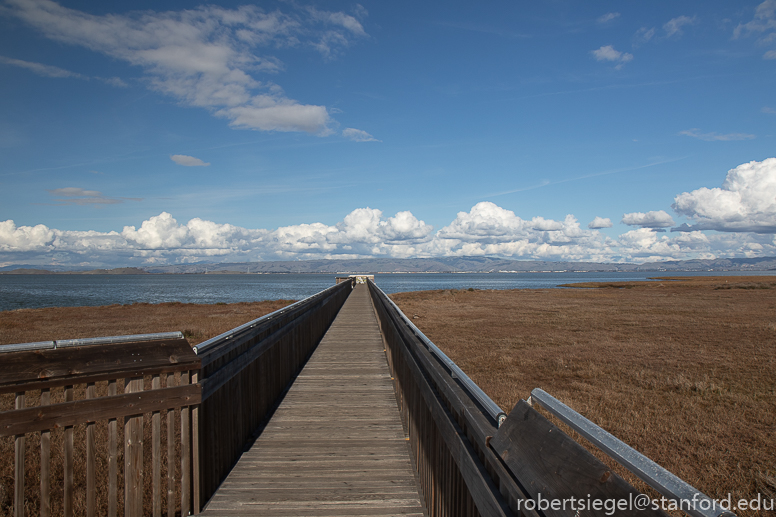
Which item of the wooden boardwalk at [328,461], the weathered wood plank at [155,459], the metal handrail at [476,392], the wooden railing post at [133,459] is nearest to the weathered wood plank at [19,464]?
the wooden railing post at [133,459]

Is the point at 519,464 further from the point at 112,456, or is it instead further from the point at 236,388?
the point at 236,388

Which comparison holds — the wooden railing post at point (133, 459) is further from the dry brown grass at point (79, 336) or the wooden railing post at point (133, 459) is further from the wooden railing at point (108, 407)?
the dry brown grass at point (79, 336)

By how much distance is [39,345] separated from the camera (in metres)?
2.78

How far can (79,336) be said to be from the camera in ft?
60.3

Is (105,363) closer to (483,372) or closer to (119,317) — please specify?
(483,372)

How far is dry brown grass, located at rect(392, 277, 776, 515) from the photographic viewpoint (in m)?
5.79

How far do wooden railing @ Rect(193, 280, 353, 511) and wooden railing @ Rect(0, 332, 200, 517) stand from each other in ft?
0.68

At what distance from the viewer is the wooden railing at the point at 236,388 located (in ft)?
12.4

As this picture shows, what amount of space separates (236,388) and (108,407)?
5.93 feet

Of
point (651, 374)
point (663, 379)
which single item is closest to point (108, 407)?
point (663, 379)

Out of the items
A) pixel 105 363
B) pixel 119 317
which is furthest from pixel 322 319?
pixel 119 317

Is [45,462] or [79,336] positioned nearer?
[45,462]

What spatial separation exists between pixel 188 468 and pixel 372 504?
149cm

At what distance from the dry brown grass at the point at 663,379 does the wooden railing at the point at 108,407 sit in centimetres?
477
